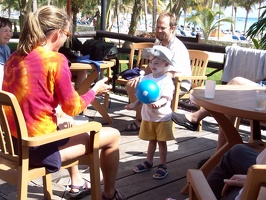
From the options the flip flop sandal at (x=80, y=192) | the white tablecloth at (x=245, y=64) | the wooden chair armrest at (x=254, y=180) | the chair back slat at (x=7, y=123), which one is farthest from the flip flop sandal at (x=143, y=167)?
the wooden chair armrest at (x=254, y=180)

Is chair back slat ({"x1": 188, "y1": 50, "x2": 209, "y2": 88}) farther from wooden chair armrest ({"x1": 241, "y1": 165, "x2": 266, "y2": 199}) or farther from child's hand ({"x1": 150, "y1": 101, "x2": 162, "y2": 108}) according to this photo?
wooden chair armrest ({"x1": 241, "y1": 165, "x2": 266, "y2": 199})

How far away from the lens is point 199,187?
185 cm

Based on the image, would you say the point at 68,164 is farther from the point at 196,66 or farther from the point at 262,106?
the point at 196,66

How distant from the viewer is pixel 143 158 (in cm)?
386

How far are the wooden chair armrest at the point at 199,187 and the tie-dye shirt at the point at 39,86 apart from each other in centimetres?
83

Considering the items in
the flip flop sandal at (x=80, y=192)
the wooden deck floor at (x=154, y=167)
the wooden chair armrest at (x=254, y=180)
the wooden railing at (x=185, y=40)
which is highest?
the wooden railing at (x=185, y=40)

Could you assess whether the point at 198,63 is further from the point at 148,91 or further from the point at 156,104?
the point at 148,91

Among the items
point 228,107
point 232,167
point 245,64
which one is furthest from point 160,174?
point 245,64

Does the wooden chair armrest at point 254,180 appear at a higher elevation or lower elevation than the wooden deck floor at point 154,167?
higher

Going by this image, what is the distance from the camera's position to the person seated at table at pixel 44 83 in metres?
2.35

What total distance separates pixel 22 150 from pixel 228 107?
1231 millimetres

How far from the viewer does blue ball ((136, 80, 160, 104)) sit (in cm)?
313

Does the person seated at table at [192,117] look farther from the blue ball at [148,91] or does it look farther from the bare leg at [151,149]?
the blue ball at [148,91]

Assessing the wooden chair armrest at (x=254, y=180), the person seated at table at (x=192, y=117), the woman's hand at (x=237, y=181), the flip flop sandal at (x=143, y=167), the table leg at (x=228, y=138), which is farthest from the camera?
the person seated at table at (x=192, y=117)
